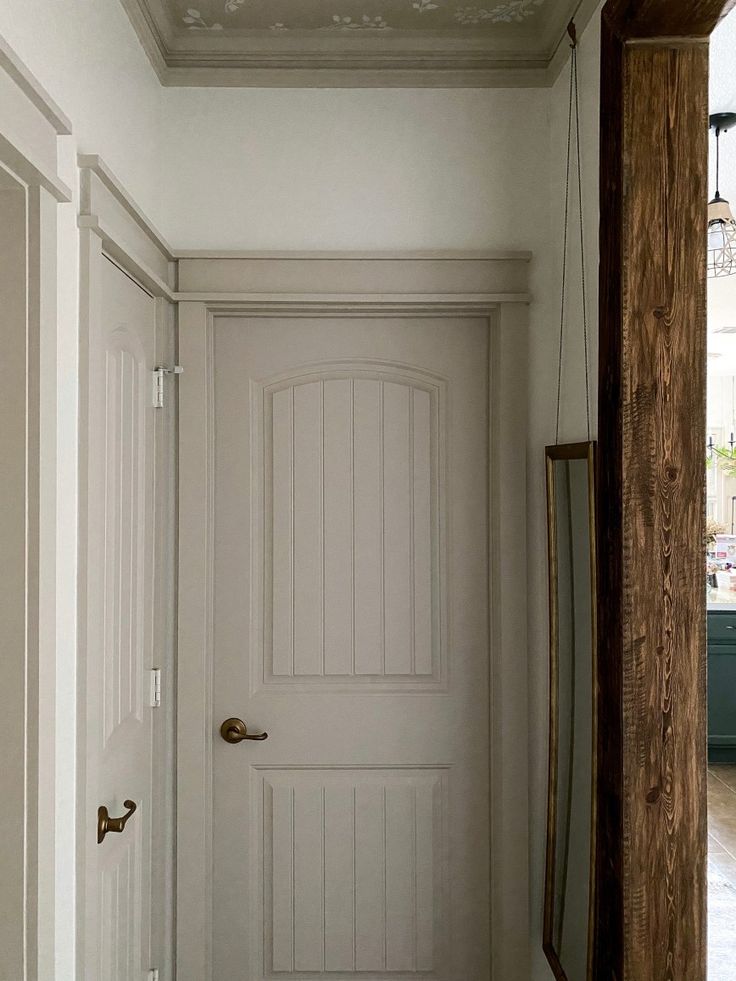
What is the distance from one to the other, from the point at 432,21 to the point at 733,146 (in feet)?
4.18

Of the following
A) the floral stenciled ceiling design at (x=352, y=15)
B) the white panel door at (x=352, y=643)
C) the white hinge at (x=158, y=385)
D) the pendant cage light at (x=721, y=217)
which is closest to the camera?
the floral stenciled ceiling design at (x=352, y=15)

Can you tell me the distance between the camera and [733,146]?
2562mm

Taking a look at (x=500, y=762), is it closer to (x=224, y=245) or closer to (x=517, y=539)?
(x=517, y=539)

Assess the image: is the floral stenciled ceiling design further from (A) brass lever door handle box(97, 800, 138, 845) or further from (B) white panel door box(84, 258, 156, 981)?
(A) brass lever door handle box(97, 800, 138, 845)

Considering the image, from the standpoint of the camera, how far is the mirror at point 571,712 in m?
1.57

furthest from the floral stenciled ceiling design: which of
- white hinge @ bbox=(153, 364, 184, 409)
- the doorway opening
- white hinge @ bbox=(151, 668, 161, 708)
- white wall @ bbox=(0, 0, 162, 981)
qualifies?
white hinge @ bbox=(151, 668, 161, 708)

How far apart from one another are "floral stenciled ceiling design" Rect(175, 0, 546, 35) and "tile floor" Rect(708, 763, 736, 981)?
294 cm

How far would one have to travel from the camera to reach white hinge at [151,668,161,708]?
6.15ft

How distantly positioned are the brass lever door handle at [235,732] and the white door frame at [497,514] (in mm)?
49

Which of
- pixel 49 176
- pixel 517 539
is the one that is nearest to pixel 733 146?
pixel 517 539

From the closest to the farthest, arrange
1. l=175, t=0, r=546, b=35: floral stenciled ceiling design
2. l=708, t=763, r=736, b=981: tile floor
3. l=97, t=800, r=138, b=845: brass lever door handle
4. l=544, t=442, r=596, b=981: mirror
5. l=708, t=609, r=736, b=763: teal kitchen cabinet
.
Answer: l=97, t=800, r=138, b=845: brass lever door handle < l=544, t=442, r=596, b=981: mirror < l=175, t=0, r=546, b=35: floral stenciled ceiling design < l=708, t=763, r=736, b=981: tile floor < l=708, t=609, r=736, b=763: teal kitchen cabinet

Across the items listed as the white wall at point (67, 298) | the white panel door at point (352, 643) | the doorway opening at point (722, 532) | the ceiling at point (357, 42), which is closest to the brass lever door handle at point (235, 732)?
the white panel door at point (352, 643)

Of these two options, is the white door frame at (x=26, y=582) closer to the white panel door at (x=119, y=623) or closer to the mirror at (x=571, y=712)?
the white panel door at (x=119, y=623)

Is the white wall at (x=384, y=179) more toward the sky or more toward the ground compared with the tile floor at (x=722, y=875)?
more toward the sky
